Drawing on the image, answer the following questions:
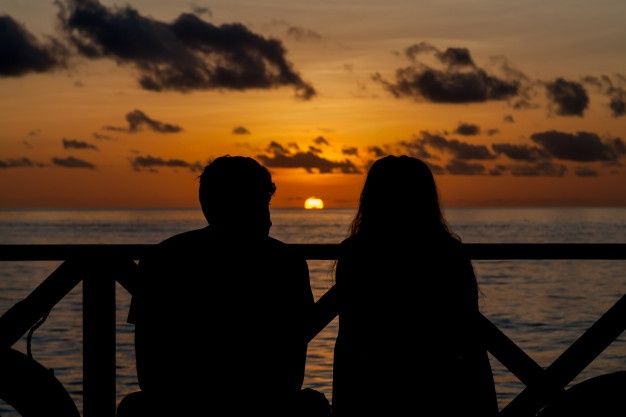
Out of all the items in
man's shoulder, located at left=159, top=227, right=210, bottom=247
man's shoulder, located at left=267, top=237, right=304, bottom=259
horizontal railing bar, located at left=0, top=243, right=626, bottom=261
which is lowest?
horizontal railing bar, located at left=0, top=243, right=626, bottom=261

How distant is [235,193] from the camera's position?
3.28 meters

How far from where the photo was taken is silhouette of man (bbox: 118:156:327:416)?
3236 millimetres

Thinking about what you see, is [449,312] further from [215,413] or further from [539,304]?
[539,304]

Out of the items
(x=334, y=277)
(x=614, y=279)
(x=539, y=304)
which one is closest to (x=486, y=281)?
(x=614, y=279)

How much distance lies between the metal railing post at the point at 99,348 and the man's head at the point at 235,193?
109 cm

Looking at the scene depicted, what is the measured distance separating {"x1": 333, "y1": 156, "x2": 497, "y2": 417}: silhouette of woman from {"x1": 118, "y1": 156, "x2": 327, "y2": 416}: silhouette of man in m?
0.26

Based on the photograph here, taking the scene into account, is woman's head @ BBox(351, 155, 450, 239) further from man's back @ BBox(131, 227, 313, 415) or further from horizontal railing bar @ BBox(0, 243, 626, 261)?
horizontal railing bar @ BBox(0, 243, 626, 261)

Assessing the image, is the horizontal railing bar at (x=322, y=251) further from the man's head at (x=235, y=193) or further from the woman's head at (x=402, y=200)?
the man's head at (x=235, y=193)

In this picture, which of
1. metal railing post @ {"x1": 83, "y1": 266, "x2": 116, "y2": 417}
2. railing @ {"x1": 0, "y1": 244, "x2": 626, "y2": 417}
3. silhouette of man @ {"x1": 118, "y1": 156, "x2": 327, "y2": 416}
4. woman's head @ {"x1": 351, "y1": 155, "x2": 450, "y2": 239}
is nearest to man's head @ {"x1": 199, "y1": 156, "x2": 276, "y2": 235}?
silhouette of man @ {"x1": 118, "y1": 156, "x2": 327, "y2": 416}

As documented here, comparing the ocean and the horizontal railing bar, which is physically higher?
the horizontal railing bar

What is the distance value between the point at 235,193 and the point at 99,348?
138 cm

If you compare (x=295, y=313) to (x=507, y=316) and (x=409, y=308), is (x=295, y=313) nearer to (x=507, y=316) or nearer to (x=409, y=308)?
(x=409, y=308)

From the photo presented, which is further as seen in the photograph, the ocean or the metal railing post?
the ocean

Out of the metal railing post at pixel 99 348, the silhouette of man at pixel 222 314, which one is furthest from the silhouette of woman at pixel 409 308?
the metal railing post at pixel 99 348
